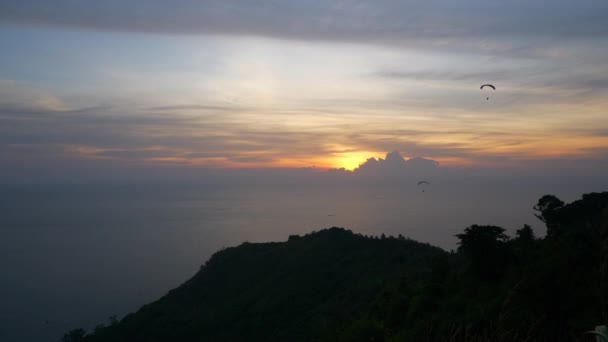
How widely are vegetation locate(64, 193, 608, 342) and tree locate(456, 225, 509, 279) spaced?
A: 0.04 meters

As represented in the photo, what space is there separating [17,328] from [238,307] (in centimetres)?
7651

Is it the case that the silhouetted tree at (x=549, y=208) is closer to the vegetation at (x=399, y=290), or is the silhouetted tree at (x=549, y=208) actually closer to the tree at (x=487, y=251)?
the vegetation at (x=399, y=290)

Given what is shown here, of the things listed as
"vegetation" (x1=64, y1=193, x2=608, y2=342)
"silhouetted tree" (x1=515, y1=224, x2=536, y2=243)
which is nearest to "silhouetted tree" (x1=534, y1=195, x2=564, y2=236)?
"vegetation" (x1=64, y1=193, x2=608, y2=342)

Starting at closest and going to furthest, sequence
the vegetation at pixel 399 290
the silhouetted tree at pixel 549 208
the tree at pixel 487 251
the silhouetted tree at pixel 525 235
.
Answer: the vegetation at pixel 399 290
the tree at pixel 487 251
the silhouetted tree at pixel 525 235
the silhouetted tree at pixel 549 208

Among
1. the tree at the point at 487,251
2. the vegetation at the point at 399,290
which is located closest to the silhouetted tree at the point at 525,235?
the vegetation at the point at 399,290

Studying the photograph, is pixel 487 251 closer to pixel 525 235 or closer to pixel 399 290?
pixel 525 235

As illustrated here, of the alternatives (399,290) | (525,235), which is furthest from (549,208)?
(399,290)

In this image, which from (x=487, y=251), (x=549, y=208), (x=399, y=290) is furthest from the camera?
(x=549, y=208)

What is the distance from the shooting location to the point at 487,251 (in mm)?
16234

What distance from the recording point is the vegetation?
32.6ft

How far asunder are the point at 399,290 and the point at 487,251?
231 inches

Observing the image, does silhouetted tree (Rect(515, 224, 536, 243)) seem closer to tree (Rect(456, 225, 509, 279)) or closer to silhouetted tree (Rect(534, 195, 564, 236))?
tree (Rect(456, 225, 509, 279))

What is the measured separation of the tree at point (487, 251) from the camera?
637 inches

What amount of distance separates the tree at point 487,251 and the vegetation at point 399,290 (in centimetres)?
4
